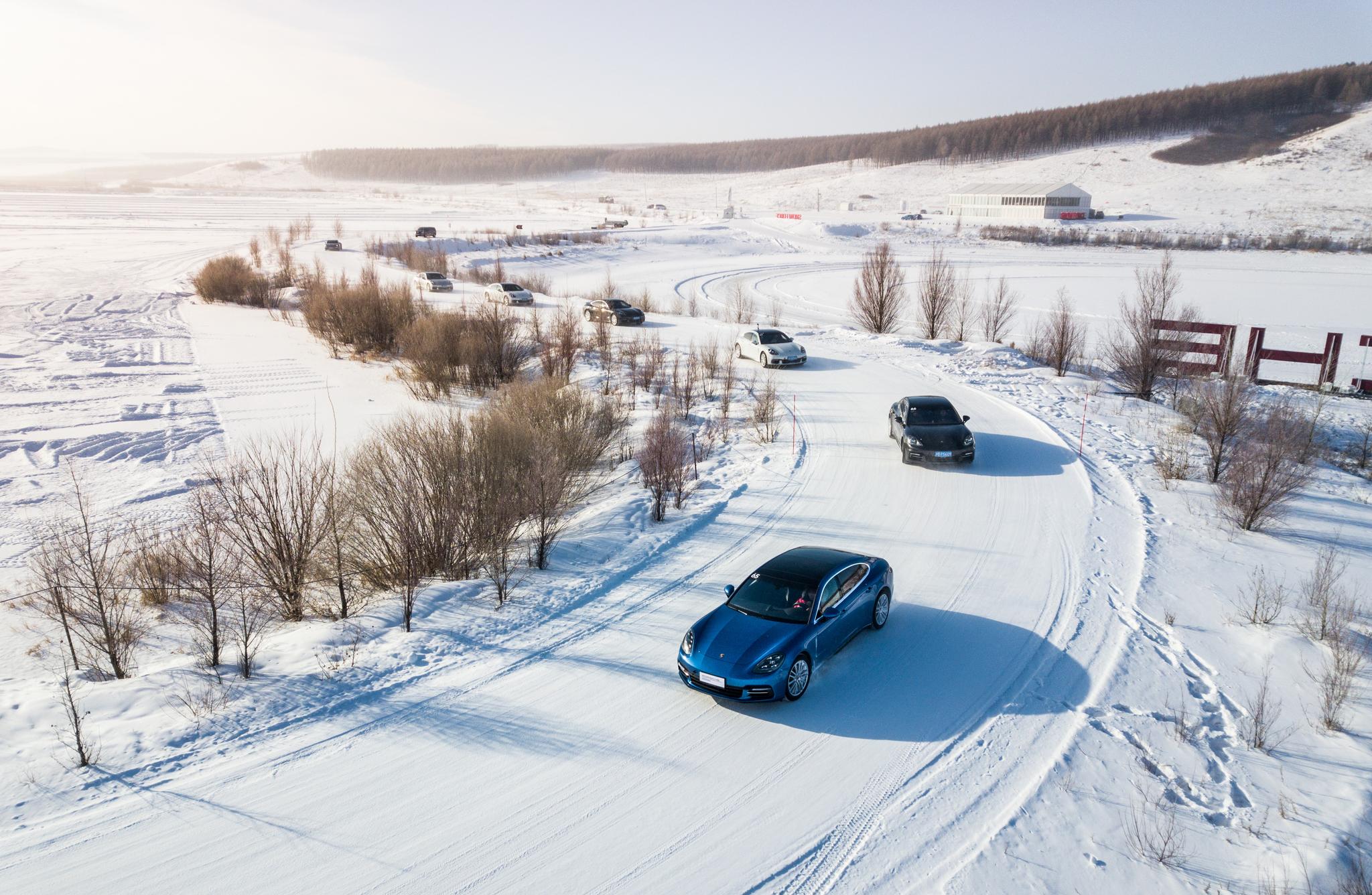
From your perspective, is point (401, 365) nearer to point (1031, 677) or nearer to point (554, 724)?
point (554, 724)

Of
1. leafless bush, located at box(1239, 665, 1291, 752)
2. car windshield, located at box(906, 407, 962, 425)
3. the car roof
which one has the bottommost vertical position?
leafless bush, located at box(1239, 665, 1291, 752)

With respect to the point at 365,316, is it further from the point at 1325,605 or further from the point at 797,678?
the point at 1325,605

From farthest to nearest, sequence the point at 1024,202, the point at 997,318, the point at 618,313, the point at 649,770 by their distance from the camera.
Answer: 1. the point at 1024,202
2. the point at 618,313
3. the point at 997,318
4. the point at 649,770

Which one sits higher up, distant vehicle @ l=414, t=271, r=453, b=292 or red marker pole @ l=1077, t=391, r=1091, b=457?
distant vehicle @ l=414, t=271, r=453, b=292

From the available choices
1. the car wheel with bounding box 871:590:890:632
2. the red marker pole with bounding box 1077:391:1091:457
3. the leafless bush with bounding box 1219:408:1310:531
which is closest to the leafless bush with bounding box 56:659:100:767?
the car wheel with bounding box 871:590:890:632

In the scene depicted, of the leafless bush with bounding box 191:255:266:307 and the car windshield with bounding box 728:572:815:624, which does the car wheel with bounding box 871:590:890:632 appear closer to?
the car windshield with bounding box 728:572:815:624

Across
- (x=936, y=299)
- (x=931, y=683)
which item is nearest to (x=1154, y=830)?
(x=931, y=683)

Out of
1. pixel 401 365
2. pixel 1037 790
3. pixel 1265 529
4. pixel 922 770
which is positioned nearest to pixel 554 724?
pixel 922 770
